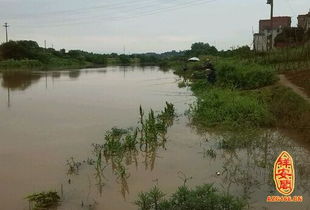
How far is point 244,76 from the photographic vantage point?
17.2 m

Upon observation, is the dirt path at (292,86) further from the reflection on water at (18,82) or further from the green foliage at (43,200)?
the reflection on water at (18,82)

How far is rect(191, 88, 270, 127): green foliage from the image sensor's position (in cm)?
1107

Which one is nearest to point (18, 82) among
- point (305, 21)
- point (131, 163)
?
point (305, 21)

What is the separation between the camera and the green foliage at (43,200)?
19.1 ft

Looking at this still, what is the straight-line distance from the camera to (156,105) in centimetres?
1700

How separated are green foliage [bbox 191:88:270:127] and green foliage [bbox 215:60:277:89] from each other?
10.4 ft

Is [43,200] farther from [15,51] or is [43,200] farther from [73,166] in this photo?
[15,51]

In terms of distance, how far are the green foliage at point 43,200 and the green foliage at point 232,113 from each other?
6.21 m

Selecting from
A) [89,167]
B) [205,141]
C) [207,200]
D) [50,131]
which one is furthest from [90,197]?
[50,131]

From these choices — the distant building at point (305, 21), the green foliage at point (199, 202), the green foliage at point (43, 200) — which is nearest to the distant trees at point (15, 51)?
the distant building at point (305, 21)

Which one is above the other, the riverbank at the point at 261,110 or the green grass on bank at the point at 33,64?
the green grass on bank at the point at 33,64

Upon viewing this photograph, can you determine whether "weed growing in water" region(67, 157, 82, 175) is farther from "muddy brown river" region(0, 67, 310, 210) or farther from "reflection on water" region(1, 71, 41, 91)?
"reflection on water" region(1, 71, 41, 91)

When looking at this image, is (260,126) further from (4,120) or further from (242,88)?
(4,120)

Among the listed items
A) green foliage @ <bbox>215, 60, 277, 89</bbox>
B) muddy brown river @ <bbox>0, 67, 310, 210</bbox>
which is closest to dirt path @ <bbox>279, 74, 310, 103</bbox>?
green foliage @ <bbox>215, 60, 277, 89</bbox>
